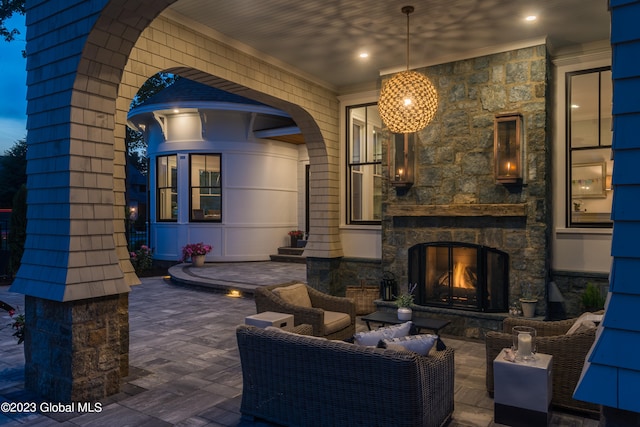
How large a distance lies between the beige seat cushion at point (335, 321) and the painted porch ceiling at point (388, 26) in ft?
10.9

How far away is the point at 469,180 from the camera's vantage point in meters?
5.88

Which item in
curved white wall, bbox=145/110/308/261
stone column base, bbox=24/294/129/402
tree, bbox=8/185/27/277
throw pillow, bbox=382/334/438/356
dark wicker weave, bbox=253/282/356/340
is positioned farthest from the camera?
curved white wall, bbox=145/110/308/261

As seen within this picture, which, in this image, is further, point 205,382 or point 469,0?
point 469,0

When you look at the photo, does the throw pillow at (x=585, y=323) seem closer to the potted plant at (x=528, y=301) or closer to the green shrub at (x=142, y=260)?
the potted plant at (x=528, y=301)

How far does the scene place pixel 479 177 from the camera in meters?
5.81

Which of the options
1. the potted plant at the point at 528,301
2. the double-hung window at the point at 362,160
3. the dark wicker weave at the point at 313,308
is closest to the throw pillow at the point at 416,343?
the dark wicker weave at the point at 313,308

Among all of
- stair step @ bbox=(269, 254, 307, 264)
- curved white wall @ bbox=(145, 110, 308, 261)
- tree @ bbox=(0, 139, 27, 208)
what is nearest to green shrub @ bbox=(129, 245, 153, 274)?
curved white wall @ bbox=(145, 110, 308, 261)

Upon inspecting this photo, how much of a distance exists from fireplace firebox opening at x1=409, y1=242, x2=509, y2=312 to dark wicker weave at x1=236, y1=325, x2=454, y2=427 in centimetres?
279

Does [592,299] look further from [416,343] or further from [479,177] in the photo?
[416,343]

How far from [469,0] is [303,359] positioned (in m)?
3.86

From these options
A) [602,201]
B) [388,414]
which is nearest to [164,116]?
[602,201]

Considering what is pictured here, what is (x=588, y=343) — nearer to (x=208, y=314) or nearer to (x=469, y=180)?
(x=469, y=180)

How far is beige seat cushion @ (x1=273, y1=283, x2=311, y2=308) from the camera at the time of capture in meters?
4.96

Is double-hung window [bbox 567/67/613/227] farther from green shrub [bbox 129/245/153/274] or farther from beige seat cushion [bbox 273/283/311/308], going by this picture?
green shrub [bbox 129/245/153/274]
